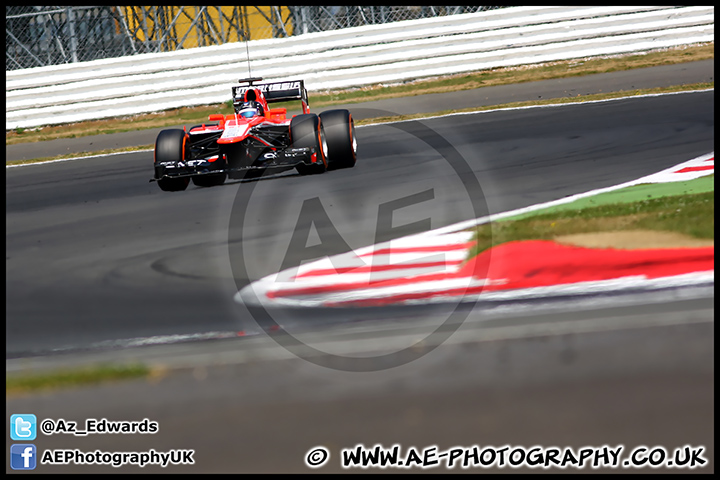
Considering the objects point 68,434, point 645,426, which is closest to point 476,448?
point 645,426

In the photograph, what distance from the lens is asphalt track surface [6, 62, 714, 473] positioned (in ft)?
13.3

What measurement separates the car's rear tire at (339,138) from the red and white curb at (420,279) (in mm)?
2837

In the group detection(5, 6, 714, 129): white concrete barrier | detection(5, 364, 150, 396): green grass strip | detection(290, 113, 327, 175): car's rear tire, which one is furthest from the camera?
detection(5, 6, 714, 129): white concrete barrier

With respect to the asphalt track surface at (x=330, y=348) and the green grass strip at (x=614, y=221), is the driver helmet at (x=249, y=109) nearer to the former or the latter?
the asphalt track surface at (x=330, y=348)

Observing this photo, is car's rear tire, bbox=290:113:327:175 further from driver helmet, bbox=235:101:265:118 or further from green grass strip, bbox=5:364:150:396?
green grass strip, bbox=5:364:150:396

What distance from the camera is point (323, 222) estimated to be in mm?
8094

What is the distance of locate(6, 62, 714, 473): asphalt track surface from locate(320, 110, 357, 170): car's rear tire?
2.54 feet

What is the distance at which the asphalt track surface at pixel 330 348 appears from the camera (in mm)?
4066

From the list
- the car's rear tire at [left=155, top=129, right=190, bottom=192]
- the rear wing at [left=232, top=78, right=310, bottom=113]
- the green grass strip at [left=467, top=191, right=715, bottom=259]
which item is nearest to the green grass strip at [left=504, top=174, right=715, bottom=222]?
the green grass strip at [left=467, top=191, right=715, bottom=259]

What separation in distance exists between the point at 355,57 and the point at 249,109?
6810 millimetres

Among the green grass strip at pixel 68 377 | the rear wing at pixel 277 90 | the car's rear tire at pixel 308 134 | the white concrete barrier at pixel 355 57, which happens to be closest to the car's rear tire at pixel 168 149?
the rear wing at pixel 277 90

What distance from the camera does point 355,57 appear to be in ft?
54.0

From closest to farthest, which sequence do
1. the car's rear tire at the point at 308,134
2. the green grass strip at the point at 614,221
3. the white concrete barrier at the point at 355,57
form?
the green grass strip at the point at 614,221
the car's rear tire at the point at 308,134
the white concrete barrier at the point at 355,57

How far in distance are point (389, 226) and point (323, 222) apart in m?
0.67
